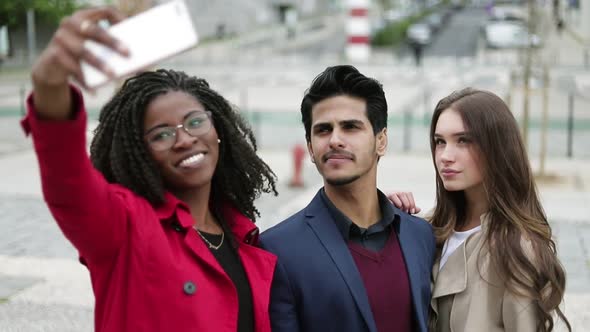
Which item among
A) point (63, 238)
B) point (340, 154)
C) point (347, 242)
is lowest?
point (63, 238)

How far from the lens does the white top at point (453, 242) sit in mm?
3256

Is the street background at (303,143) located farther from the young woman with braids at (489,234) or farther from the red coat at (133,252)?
the red coat at (133,252)

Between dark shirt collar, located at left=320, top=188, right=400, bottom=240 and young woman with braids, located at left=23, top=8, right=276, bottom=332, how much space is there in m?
0.29

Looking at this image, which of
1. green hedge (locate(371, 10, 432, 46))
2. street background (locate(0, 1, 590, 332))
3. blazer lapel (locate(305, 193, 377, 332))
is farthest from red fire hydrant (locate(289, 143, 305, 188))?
green hedge (locate(371, 10, 432, 46))

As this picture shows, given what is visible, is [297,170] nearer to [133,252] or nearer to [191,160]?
[191,160]

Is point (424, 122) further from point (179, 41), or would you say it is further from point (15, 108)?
point (179, 41)

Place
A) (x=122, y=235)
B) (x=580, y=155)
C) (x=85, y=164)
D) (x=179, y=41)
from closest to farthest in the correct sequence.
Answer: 1. (x=179, y=41)
2. (x=85, y=164)
3. (x=122, y=235)
4. (x=580, y=155)

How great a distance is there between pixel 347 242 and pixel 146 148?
0.81 m

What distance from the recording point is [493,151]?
3.16 metres

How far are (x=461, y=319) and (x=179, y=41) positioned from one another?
166 centimetres

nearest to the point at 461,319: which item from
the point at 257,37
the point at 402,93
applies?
the point at 402,93

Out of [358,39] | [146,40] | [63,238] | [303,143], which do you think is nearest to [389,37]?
[358,39]

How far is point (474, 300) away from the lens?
9.88 ft

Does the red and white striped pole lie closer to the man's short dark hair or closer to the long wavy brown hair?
the long wavy brown hair
